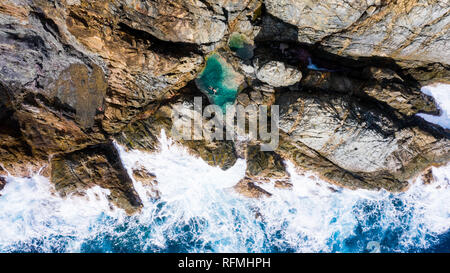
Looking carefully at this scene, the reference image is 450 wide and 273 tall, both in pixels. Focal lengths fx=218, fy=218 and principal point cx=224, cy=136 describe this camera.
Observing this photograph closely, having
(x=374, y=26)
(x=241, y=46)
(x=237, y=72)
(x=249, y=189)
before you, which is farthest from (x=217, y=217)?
(x=374, y=26)

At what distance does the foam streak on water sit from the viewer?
40.9ft

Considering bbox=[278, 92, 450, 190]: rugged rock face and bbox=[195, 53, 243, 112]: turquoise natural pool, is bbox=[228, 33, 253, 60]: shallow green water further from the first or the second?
bbox=[278, 92, 450, 190]: rugged rock face

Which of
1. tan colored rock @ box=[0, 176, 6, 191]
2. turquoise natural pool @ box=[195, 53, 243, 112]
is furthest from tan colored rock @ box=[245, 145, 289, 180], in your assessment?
tan colored rock @ box=[0, 176, 6, 191]

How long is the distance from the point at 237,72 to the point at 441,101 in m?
11.3

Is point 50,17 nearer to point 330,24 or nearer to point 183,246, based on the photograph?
point 330,24

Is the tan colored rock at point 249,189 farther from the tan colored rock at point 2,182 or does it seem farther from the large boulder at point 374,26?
the tan colored rock at point 2,182

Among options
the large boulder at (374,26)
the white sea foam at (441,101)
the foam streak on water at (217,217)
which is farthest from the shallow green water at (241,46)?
the white sea foam at (441,101)

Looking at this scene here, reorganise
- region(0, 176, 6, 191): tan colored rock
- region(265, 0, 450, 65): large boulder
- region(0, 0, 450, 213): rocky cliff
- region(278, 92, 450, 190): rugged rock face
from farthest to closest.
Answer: region(0, 176, 6, 191): tan colored rock
region(278, 92, 450, 190): rugged rock face
region(0, 0, 450, 213): rocky cliff
region(265, 0, 450, 65): large boulder

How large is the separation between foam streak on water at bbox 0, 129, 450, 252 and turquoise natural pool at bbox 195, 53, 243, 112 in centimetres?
347

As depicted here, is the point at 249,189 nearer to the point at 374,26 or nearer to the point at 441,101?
the point at 374,26

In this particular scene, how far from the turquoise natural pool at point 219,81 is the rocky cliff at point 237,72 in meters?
0.36

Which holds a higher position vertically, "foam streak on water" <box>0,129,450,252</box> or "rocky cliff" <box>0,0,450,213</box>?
"rocky cliff" <box>0,0,450,213</box>

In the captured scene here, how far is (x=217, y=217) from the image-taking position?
45.4 feet
